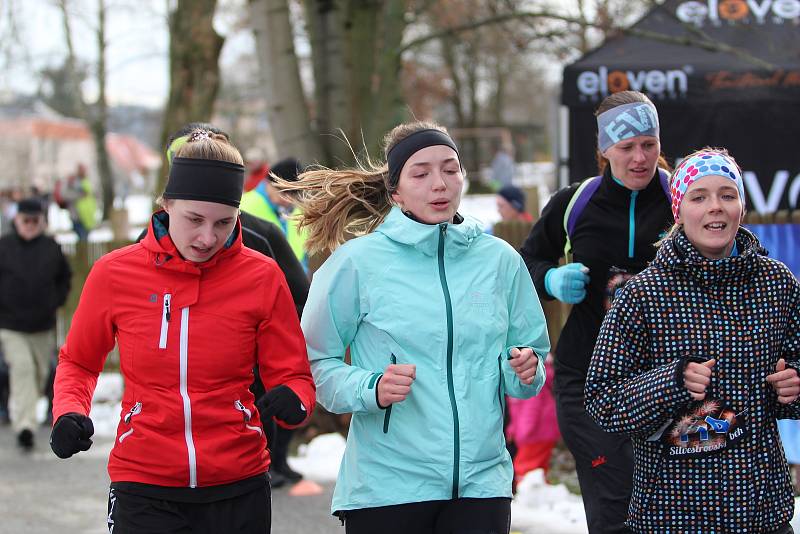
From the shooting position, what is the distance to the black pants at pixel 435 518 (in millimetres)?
3557

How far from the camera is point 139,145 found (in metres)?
101

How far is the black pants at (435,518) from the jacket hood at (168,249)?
3.20 feet

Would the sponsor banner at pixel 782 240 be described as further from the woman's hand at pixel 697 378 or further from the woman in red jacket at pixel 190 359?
the woman in red jacket at pixel 190 359

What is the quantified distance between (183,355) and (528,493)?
13.4ft

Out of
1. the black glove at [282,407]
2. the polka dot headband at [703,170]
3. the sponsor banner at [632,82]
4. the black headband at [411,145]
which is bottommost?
the black glove at [282,407]

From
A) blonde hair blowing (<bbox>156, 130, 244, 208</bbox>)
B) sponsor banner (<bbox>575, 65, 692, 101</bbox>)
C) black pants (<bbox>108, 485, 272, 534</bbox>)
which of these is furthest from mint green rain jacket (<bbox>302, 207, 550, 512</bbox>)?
sponsor banner (<bbox>575, 65, 692, 101</bbox>)

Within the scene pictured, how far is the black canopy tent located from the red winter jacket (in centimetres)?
729

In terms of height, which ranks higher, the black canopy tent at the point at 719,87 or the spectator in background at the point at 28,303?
the black canopy tent at the point at 719,87

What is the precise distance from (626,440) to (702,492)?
3.76 ft

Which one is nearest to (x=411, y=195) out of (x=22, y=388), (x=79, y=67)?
(x=22, y=388)

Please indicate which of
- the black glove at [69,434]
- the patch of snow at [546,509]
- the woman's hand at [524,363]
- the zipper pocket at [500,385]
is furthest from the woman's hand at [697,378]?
the patch of snow at [546,509]

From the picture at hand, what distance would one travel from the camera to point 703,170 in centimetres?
351

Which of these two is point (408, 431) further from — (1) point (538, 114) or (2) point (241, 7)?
(1) point (538, 114)

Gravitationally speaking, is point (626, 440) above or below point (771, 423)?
below
